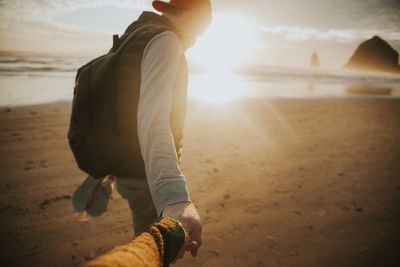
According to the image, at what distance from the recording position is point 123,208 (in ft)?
13.5

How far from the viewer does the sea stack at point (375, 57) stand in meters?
129

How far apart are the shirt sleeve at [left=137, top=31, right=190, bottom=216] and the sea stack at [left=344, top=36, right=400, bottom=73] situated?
157m

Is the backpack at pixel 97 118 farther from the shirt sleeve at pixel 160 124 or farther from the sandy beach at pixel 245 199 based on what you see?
the sandy beach at pixel 245 199

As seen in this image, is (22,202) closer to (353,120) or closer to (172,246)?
(172,246)

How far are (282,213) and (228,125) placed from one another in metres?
5.06

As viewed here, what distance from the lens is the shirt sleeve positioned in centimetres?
100

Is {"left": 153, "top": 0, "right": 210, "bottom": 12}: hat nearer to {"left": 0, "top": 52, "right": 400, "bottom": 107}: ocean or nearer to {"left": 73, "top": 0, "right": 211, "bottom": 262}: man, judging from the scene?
{"left": 73, "top": 0, "right": 211, "bottom": 262}: man

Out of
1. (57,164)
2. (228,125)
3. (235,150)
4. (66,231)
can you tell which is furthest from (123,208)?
(228,125)

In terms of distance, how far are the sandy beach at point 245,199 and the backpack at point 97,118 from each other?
2.13m

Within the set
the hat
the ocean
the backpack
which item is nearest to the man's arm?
the backpack

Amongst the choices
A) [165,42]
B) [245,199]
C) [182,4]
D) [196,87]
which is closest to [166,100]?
[165,42]

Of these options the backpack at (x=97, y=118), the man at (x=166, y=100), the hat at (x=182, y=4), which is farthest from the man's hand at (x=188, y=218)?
the hat at (x=182, y=4)

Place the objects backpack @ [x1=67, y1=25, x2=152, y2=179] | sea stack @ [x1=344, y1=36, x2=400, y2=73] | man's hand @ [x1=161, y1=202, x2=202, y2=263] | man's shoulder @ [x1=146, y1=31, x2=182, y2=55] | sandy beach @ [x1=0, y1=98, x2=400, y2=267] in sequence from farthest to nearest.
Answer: sea stack @ [x1=344, y1=36, x2=400, y2=73], sandy beach @ [x1=0, y1=98, x2=400, y2=267], backpack @ [x1=67, y1=25, x2=152, y2=179], man's shoulder @ [x1=146, y1=31, x2=182, y2=55], man's hand @ [x1=161, y1=202, x2=202, y2=263]

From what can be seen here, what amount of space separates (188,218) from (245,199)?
3.72m
